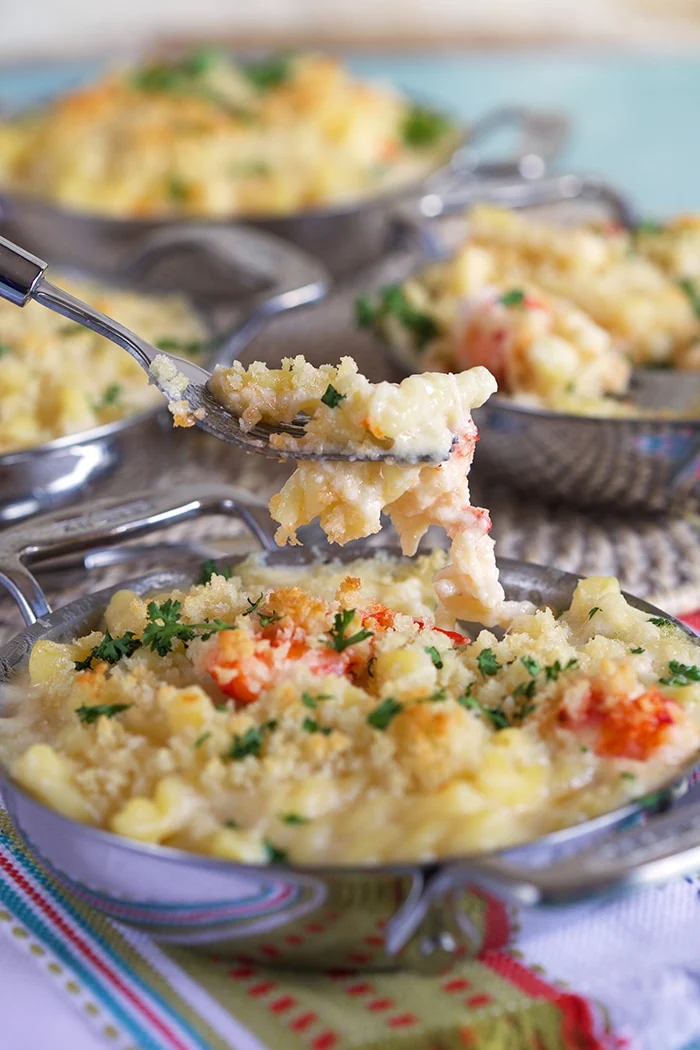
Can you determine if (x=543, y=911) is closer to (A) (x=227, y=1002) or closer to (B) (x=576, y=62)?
(A) (x=227, y=1002)

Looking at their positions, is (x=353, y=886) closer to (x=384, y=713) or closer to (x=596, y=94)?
(x=384, y=713)

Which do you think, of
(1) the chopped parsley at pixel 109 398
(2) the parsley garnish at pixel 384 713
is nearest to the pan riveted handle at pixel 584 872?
(2) the parsley garnish at pixel 384 713

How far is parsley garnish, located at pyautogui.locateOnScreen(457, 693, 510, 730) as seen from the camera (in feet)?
4.87

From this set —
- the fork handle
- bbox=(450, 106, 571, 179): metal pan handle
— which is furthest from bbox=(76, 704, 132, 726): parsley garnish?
bbox=(450, 106, 571, 179): metal pan handle

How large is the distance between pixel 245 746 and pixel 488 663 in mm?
348

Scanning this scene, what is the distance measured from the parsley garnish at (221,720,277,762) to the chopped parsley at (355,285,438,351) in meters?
1.48

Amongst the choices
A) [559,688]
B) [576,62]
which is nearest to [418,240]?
[559,688]

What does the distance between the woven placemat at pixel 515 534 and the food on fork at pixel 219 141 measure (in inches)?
35.2

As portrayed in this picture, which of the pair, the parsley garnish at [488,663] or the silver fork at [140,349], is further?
the silver fork at [140,349]

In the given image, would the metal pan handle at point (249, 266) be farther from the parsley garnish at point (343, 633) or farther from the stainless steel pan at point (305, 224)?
the parsley garnish at point (343, 633)

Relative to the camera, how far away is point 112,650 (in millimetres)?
1638

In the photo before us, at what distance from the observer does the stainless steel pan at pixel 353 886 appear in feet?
3.93

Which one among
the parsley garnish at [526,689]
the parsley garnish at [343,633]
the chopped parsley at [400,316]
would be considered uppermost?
the parsley garnish at [343,633]

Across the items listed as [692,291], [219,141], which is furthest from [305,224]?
[692,291]
